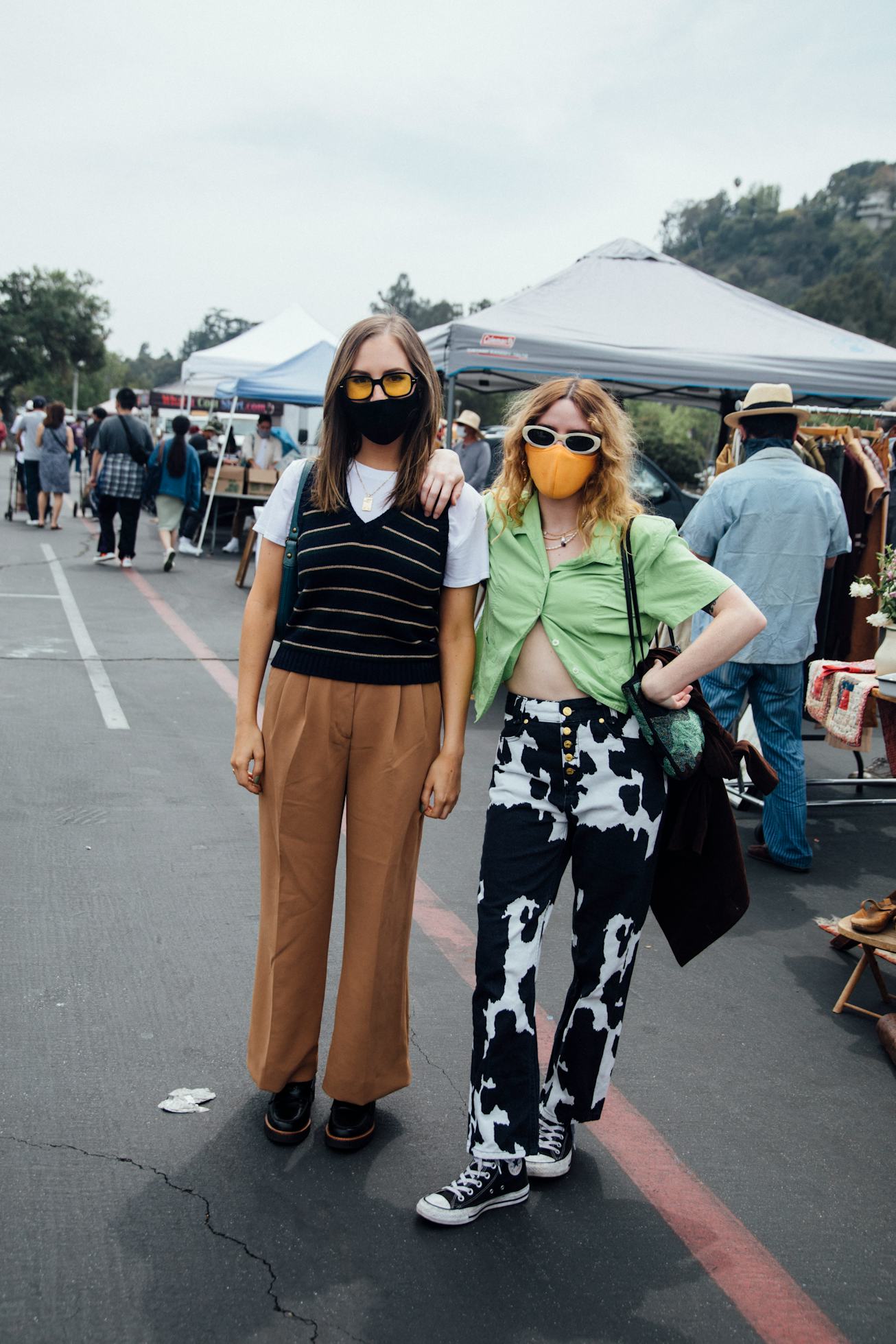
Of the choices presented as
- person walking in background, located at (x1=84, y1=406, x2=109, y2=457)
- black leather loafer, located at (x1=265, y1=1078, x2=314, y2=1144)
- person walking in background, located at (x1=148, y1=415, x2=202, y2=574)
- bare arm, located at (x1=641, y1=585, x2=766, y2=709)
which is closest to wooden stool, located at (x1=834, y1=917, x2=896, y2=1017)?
bare arm, located at (x1=641, y1=585, x2=766, y2=709)

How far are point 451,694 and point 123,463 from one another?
1107 centimetres

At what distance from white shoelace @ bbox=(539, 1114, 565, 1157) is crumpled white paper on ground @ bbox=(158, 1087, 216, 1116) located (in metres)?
0.85

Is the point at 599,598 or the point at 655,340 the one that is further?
the point at 655,340

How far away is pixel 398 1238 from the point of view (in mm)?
2461

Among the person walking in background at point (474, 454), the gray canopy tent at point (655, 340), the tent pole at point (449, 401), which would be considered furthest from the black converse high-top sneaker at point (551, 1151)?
the person walking in background at point (474, 454)

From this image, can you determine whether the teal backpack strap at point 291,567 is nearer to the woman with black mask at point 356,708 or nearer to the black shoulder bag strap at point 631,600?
the woman with black mask at point 356,708

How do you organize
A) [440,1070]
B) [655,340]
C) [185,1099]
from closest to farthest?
[185,1099], [440,1070], [655,340]

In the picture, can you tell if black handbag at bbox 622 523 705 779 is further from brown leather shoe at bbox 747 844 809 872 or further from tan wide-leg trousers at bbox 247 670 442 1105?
brown leather shoe at bbox 747 844 809 872

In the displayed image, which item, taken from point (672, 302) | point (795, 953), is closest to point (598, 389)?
point (795, 953)

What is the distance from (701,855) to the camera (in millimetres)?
2717

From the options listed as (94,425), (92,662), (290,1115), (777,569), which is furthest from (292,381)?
(290,1115)

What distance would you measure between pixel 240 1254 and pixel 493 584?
154 cm

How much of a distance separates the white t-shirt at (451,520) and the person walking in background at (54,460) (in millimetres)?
14201

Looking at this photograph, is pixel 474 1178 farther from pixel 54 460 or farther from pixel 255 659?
pixel 54 460
